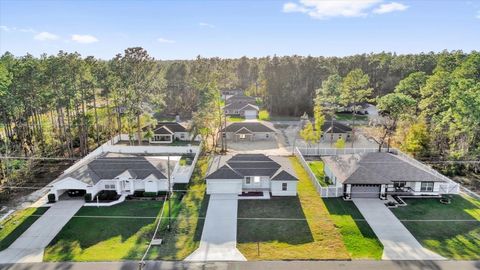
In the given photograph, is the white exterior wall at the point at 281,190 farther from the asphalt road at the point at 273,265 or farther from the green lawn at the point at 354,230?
the asphalt road at the point at 273,265

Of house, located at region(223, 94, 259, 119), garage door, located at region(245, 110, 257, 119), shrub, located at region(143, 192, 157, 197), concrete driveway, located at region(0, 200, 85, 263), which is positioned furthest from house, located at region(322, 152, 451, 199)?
house, located at region(223, 94, 259, 119)

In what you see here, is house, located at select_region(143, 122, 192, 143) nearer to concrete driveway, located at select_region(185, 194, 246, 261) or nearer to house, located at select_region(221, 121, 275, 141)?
house, located at select_region(221, 121, 275, 141)

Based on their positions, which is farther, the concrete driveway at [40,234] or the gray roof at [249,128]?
the gray roof at [249,128]

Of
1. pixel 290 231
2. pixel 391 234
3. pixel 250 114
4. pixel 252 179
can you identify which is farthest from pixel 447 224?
pixel 250 114

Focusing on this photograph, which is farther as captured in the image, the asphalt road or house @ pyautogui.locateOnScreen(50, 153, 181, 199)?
house @ pyautogui.locateOnScreen(50, 153, 181, 199)

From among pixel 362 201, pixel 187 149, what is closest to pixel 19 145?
pixel 187 149

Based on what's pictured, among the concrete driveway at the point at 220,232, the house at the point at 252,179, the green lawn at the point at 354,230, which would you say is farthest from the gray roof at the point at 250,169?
the green lawn at the point at 354,230

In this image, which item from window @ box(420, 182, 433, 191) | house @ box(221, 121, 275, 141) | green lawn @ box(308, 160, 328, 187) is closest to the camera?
window @ box(420, 182, 433, 191)
